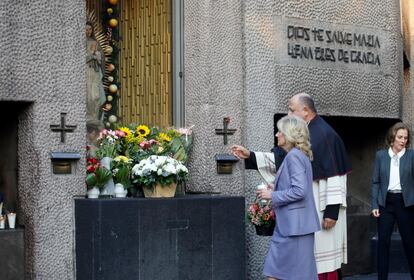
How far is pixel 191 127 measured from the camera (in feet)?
36.3

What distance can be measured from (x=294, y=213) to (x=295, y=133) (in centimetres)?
66

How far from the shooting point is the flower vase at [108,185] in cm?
1025

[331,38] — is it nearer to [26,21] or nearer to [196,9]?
[196,9]

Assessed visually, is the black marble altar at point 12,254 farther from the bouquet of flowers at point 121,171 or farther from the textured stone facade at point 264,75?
the textured stone facade at point 264,75

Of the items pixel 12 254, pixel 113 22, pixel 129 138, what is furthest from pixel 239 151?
pixel 113 22

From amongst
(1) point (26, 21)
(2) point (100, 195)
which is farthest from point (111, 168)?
(1) point (26, 21)

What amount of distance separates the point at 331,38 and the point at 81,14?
391cm

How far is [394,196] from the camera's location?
36.2 feet

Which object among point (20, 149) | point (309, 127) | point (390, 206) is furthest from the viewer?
point (390, 206)

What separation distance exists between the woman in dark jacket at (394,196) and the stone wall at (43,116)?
3433mm

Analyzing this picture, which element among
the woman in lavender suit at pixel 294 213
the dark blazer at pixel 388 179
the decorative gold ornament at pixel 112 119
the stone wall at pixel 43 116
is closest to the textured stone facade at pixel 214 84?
the stone wall at pixel 43 116

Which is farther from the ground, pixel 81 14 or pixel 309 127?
pixel 81 14

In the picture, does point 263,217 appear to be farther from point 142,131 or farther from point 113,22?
point 113,22

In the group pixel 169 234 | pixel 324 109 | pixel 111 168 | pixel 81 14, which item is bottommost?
pixel 169 234
